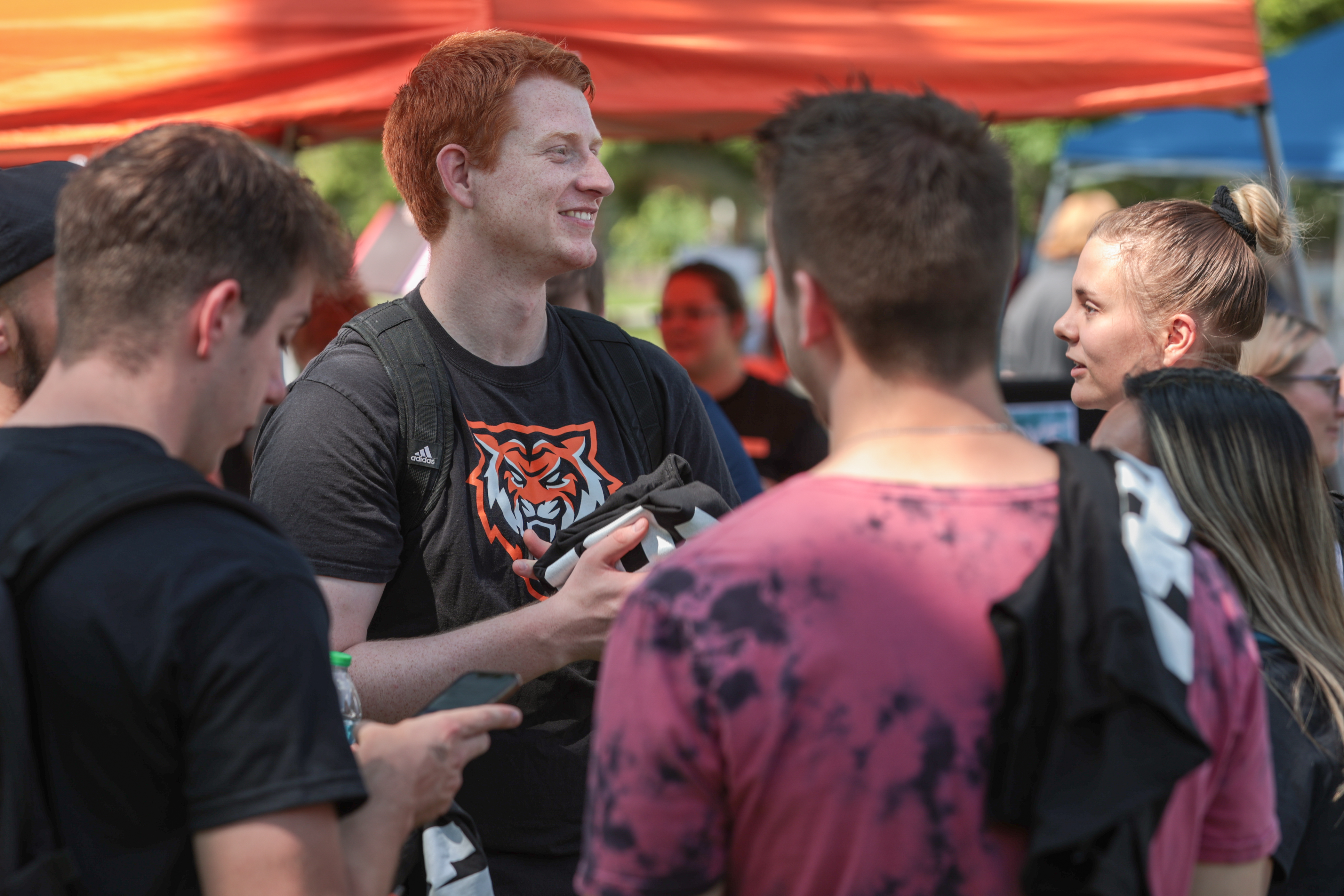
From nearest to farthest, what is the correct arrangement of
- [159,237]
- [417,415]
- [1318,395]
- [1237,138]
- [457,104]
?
[159,237]
[417,415]
[457,104]
[1318,395]
[1237,138]

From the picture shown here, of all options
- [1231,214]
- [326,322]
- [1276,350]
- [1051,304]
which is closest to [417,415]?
[1231,214]

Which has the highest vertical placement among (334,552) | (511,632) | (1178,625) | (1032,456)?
(1032,456)

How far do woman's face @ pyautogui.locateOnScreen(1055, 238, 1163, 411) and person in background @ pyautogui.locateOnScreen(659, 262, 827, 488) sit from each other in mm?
1932

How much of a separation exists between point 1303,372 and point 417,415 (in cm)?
239

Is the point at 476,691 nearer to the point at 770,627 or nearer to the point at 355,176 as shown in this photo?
the point at 770,627

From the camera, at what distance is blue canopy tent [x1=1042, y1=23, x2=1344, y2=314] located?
8.01m

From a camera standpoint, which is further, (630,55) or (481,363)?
(630,55)

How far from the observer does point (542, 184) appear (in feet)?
7.44

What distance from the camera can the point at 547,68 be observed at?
2.32 metres

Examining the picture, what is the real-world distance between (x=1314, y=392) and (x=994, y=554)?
238cm

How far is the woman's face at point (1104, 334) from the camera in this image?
8.03ft

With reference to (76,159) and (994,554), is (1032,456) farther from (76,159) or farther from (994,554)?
(76,159)

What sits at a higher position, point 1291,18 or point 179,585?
point 1291,18

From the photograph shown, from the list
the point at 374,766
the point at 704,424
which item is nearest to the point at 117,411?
the point at 374,766
